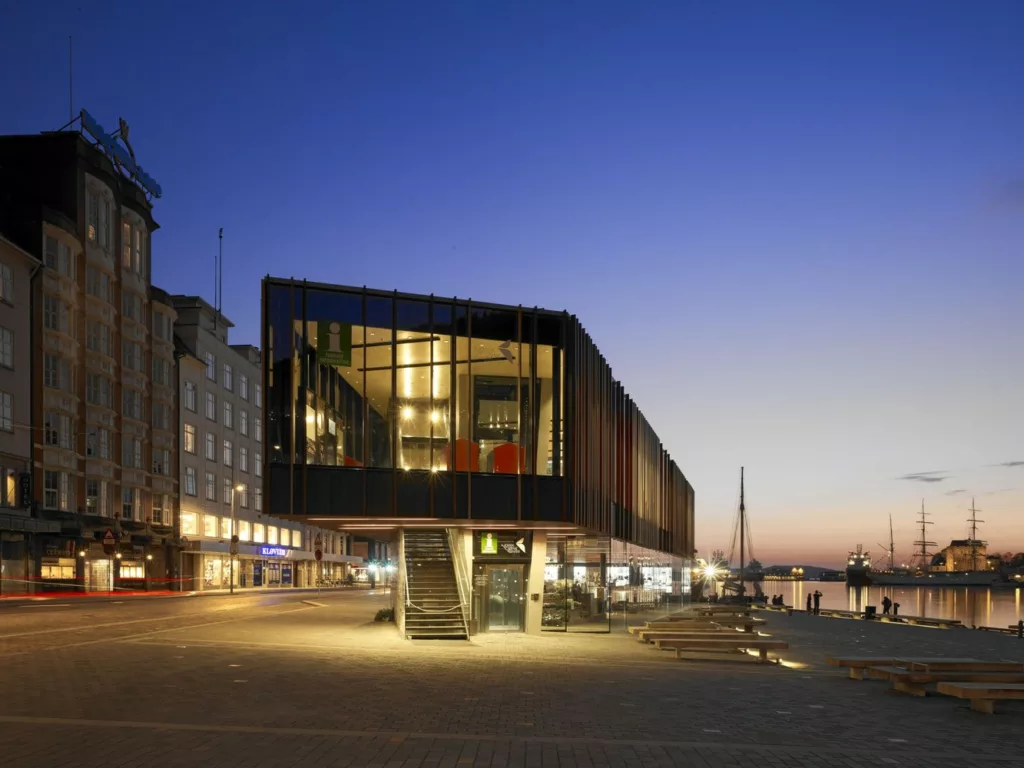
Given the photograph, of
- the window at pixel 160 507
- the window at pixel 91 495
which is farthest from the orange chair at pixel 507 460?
the window at pixel 160 507

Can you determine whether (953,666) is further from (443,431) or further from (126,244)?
(126,244)

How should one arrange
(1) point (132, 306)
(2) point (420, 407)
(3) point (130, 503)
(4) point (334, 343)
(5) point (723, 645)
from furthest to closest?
(3) point (130, 503)
(1) point (132, 306)
(2) point (420, 407)
(4) point (334, 343)
(5) point (723, 645)

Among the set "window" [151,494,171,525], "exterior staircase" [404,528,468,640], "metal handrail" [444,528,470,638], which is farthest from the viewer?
"window" [151,494,171,525]

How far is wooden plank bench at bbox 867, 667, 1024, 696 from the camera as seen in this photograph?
18547 millimetres

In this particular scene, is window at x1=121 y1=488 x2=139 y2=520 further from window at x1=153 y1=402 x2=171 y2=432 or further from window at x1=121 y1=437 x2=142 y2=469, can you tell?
window at x1=153 y1=402 x2=171 y2=432

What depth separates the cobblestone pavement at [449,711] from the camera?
40.0 ft

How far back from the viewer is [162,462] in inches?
3369

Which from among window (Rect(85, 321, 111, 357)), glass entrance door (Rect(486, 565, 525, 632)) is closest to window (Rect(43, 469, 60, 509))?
window (Rect(85, 321, 111, 357))

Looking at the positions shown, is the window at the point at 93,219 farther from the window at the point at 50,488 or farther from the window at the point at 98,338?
the window at the point at 50,488

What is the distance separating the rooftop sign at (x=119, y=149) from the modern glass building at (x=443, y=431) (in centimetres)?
5150

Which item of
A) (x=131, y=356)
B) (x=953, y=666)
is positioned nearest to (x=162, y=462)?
(x=131, y=356)

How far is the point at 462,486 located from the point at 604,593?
11485 mm

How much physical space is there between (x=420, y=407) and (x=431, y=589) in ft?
18.8

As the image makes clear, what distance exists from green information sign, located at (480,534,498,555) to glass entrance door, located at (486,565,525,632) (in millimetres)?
511
